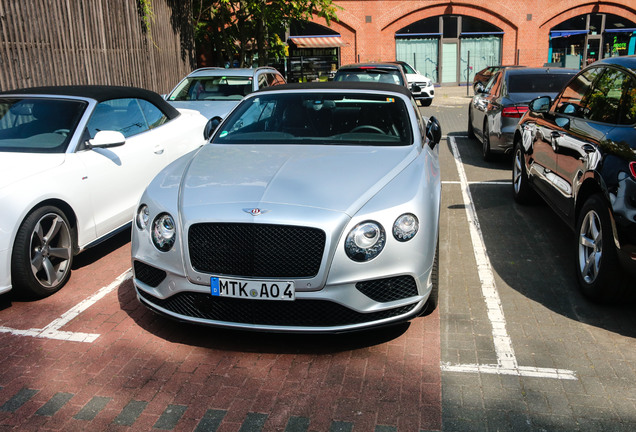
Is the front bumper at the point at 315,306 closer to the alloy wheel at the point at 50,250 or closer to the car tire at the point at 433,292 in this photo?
the car tire at the point at 433,292

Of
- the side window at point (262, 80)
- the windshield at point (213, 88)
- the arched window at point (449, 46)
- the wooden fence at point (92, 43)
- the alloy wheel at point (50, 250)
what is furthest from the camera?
the arched window at point (449, 46)

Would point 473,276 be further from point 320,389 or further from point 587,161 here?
point 320,389

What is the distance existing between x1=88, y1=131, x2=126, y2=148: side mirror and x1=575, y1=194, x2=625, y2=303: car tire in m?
4.08

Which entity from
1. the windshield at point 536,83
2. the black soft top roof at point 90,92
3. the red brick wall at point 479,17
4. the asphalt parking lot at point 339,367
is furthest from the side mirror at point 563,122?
the red brick wall at point 479,17

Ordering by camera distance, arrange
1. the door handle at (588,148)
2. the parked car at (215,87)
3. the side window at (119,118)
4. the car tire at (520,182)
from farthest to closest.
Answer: the parked car at (215,87), the car tire at (520,182), the side window at (119,118), the door handle at (588,148)

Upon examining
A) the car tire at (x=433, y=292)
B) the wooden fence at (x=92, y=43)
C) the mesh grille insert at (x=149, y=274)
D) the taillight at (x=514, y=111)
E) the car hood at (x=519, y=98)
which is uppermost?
the wooden fence at (x=92, y=43)

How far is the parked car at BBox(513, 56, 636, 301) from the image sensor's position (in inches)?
157

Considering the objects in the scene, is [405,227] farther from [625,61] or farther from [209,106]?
[209,106]

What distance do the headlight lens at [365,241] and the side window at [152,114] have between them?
12.7ft

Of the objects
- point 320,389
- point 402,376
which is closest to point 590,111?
point 402,376

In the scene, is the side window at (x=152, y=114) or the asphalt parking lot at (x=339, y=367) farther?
the side window at (x=152, y=114)

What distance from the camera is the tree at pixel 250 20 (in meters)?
18.4

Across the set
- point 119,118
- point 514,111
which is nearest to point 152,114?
point 119,118

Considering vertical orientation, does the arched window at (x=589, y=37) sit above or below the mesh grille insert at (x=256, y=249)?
above
